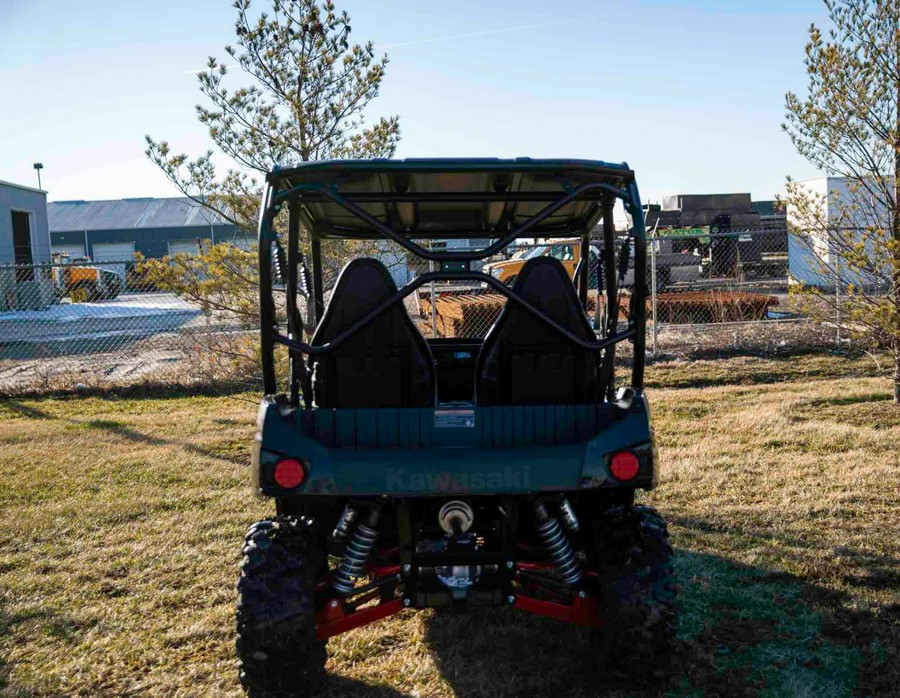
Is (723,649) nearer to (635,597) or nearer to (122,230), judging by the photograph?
(635,597)

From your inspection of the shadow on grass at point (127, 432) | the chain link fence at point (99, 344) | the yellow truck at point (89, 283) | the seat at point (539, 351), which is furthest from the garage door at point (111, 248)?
the seat at point (539, 351)

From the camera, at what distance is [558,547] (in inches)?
133

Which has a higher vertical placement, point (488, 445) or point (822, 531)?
point (488, 445)

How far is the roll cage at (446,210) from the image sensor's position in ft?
10.7

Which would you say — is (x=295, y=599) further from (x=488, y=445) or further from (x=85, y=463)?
(x=85, y=463)

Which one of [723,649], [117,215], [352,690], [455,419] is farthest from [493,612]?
[117,215]

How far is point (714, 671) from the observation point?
11.8 ft

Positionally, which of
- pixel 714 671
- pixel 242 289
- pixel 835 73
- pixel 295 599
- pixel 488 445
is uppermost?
pixel 835 73

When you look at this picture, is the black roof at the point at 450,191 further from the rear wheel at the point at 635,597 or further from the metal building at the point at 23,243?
the metal building at the point at 23,243

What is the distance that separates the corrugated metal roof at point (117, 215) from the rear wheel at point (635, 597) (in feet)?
138

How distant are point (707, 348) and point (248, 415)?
6.15 m

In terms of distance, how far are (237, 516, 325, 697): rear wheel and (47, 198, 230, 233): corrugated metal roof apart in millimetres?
41718

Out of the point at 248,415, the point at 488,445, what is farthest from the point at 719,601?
the point at 248,415

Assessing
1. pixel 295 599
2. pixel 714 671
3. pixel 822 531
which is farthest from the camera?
pixel 822 531
